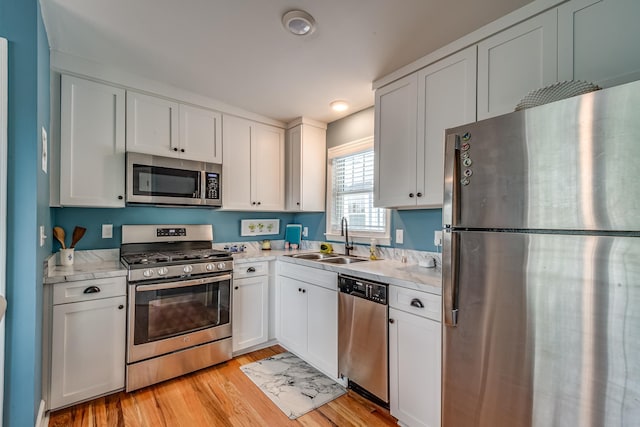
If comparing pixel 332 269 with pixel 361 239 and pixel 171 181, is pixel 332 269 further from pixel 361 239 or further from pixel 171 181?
pixel 171 181

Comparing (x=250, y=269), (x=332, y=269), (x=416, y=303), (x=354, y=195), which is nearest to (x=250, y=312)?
(x=250, y=269)

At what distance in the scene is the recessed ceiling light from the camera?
2862 millimetres

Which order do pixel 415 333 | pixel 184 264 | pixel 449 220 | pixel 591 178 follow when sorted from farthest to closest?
pixel 184 264
pixel 415 333
pixel 449 220
pixel 591 178

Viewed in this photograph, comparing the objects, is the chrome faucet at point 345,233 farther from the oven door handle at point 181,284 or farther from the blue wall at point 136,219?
the oven door handle at point 181,284

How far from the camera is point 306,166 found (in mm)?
3297

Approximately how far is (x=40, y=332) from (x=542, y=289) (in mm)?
2613

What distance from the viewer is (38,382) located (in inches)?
68.8

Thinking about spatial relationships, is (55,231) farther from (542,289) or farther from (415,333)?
(542,289)

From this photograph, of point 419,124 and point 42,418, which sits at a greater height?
point 419,124

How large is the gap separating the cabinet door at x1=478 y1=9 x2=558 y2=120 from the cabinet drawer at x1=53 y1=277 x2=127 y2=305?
269cm

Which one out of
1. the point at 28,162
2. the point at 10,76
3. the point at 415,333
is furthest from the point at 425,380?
the point at 10,76

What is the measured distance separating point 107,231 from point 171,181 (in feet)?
2.24

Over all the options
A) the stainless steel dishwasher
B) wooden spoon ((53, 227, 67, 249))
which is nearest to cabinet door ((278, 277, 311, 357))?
the stainless steel dishwasher

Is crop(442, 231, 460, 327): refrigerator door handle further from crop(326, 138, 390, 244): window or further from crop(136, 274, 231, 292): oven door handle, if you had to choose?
crop(136, 274, 231, 292): oven door handle
